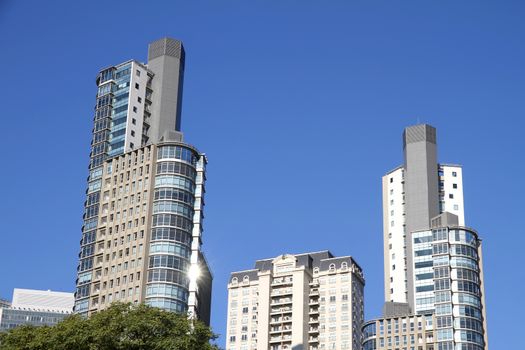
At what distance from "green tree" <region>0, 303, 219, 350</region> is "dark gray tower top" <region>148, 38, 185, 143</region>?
8735 centimetres

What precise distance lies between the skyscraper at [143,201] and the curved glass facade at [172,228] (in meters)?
0.17

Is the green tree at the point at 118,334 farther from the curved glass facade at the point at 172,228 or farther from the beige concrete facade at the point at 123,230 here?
the beige concrete facade at the point at 123,230

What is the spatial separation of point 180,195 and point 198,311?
2138 centimetres

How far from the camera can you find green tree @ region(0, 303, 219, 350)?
102438 millimetres

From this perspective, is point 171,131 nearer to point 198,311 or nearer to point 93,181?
point 93,181

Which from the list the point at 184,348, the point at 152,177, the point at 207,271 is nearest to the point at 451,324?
the point at 207,271

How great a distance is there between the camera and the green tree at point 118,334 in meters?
102

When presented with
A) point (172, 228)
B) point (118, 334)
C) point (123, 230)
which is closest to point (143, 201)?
point (123, 230)

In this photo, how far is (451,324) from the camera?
644 ft

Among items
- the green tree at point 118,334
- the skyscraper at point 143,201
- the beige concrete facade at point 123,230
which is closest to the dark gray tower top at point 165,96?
the skyscraper at point 143,201

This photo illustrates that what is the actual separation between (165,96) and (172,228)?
1301 inches

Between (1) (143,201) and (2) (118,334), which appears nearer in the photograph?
(2) (118,334)

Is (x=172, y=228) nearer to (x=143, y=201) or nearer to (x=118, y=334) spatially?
(x=143, y=201)

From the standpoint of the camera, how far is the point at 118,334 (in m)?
103
